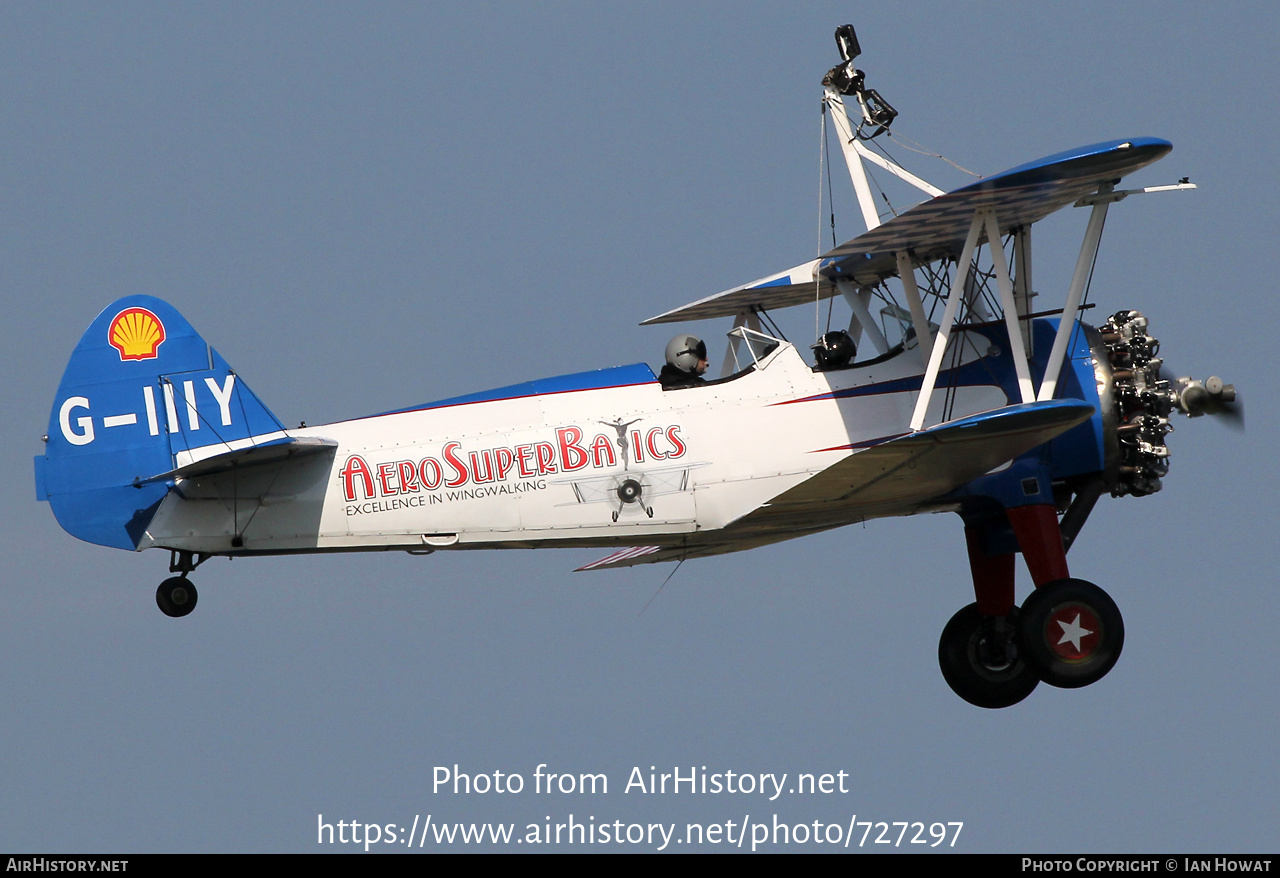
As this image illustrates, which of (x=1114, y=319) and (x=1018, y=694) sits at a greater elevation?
(x=1114, y=319)

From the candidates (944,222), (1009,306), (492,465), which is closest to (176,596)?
(492,465)

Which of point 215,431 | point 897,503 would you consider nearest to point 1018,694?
point 897,503

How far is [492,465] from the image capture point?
1479 centimetres

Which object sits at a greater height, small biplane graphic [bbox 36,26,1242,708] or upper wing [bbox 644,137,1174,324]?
upper wing [bbox 644,137,1174,324]

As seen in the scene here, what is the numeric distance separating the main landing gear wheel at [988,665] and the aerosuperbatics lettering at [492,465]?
11.5 ft

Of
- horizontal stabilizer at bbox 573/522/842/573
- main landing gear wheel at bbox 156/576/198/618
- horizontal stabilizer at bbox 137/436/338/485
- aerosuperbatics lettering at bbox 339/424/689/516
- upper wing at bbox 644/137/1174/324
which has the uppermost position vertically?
upper wing at bbox 644/137/1174/324

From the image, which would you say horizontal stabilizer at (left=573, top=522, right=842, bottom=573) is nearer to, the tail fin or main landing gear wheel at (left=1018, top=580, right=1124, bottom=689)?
main landing gear wheel at (left=1018, top=580, right=1124, bottom=689)

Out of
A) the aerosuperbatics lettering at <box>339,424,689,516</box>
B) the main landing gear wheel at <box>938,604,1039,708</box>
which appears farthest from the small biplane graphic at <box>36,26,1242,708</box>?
the main landing gear wheel at <box>938,604,1039,708</box>

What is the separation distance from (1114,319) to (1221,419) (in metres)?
1.15

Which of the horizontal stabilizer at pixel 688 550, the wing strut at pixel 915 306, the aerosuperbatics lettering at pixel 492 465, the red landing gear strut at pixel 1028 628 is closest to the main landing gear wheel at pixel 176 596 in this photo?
the aerosuperbatics lettering at pixel 492 465

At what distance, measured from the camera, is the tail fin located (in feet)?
48.1

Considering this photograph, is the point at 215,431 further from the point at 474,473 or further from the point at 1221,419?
the point at 1221,419

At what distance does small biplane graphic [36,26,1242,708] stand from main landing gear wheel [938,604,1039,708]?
4.78ft

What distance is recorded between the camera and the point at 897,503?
15.6 meters
